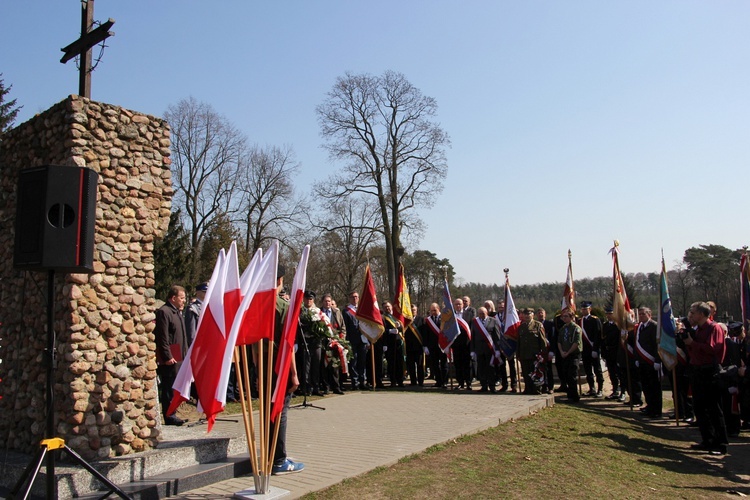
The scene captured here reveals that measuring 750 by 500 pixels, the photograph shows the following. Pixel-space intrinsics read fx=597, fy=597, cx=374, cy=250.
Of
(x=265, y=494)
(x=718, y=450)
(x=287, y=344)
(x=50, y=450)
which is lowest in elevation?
(x=718, y=450)

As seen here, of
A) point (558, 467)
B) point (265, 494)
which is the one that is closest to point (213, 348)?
point (265, 494)

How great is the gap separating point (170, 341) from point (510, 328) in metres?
8.17

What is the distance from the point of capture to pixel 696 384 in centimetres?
989

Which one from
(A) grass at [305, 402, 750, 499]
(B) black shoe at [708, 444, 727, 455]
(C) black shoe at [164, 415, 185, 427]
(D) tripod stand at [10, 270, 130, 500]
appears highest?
(D) tripod stand at [10, 270, 130, 500]

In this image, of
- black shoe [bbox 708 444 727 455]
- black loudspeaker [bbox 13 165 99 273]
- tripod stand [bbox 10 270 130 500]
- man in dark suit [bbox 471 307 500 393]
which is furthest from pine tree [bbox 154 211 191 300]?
black shoe [bbox 708 444 727 455]

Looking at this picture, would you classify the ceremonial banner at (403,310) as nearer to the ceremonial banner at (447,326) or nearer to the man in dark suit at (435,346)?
the man in dark suit at (435,346)

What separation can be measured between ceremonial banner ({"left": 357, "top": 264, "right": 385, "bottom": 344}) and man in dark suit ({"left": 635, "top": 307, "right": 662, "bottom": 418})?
595 cm

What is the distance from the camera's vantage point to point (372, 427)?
9406mm

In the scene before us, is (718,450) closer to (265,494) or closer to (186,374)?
(265,494)

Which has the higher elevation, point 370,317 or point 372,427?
point 370,317

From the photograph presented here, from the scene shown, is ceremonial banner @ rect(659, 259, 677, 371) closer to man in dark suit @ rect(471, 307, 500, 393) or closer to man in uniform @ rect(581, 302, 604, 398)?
man in uniform @ rect(581, 302, 604, 398)

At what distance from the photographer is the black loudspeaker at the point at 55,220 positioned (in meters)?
5.48

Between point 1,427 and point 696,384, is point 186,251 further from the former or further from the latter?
point 696,384

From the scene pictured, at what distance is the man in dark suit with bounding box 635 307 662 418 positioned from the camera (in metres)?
12.8
